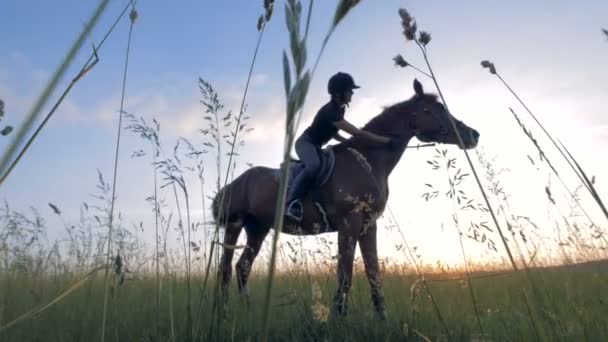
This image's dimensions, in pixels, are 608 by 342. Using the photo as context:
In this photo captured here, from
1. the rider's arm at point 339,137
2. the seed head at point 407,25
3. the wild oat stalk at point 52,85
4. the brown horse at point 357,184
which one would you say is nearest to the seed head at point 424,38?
the seed head at point 407,25

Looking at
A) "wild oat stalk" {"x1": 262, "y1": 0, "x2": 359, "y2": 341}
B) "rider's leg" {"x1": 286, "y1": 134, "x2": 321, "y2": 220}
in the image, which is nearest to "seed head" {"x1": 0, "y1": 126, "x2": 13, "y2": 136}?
"wild oat stalk" {"x1": 262, "y1": 0, "x2": 359, "y2": 341}

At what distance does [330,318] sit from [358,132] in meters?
2.66

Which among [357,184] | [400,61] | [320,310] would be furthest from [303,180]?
[400,61]

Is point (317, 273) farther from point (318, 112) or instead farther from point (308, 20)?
point (308, 20)

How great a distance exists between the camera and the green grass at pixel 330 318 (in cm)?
256

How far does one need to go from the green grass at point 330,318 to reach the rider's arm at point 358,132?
1.53m

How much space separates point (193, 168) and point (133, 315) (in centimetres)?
185

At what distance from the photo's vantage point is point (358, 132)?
17.5 ft

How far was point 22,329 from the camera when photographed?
338 cm

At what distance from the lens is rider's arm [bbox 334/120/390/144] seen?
5.30 metres

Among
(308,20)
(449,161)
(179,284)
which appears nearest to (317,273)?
(179,284)

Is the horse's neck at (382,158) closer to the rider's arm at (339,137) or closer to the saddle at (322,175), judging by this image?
the saddle at (322,175)

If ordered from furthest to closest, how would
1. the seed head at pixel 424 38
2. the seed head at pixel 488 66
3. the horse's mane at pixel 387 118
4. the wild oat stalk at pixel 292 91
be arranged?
the horse's mane at pixel 387 118
the seed head at pixel 488 66
the seed head at pixel 424 38
the wild oat stalk at pixel 292 91

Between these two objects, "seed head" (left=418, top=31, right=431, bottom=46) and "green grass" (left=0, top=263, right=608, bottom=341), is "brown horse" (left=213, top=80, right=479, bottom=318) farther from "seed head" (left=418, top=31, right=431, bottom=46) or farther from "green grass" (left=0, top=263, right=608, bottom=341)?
"seed head" (left=418, top=31, right=431, bottom=46)
